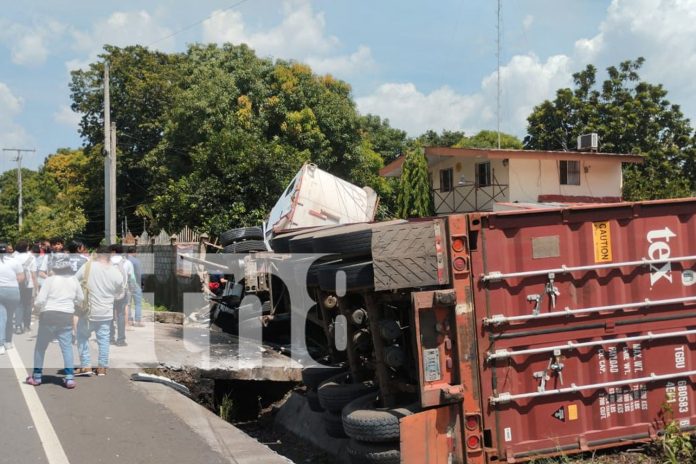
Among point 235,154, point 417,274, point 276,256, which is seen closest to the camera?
point 417,274

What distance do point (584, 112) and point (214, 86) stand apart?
22036mm

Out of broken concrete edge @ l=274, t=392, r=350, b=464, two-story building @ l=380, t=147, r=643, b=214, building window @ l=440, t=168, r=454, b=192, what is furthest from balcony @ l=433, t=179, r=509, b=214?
broken concrete edge @ l=274, t=392, r=350, b=464

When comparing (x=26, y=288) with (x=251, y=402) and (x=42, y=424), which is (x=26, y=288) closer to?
(x=251, y=402)

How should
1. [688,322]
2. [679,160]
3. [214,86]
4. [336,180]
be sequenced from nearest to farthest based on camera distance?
1. [688,322]
2. [336,180]
3. [214,86]
4. [679,160]

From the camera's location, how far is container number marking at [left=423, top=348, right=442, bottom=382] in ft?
16.9

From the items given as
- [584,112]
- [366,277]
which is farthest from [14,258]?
[584,112]

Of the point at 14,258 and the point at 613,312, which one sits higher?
the point at 14,258

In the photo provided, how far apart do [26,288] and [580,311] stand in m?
10.3

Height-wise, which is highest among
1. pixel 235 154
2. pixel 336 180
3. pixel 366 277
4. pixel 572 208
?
pixel 235 154

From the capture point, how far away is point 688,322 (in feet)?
18.7

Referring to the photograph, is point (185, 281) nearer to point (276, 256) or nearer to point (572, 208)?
point (276, 256)

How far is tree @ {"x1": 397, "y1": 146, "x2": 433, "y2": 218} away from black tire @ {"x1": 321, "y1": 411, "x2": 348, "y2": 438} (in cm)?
2231

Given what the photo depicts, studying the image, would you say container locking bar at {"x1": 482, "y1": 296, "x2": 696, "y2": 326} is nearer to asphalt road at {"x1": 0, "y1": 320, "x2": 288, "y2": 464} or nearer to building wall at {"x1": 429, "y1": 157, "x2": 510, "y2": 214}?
asphalt road at {"x1": 0, "y1": 320, "x2": 288, "y2": 464}

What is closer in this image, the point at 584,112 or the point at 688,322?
the point at 688,322
